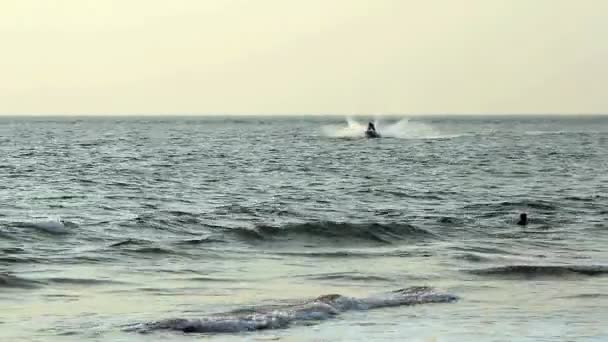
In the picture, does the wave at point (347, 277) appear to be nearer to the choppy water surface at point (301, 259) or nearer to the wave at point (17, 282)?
the choppy water surface at point (301, 259)

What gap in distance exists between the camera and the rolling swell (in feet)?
78.4

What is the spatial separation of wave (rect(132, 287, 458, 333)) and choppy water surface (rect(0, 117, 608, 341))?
0.10 ft

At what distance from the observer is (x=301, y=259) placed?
67.2 feet

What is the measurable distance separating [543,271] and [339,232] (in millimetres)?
7205

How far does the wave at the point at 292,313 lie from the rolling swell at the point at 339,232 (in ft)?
26.3

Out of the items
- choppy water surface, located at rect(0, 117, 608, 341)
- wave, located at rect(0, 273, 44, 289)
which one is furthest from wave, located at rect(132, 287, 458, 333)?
wave, located at rect(0, 273, 44, 289)

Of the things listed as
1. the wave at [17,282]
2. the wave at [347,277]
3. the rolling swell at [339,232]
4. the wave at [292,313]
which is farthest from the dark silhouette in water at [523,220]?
the wave at [17,282]

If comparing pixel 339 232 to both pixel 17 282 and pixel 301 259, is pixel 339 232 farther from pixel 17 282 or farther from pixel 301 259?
pixel 17 282

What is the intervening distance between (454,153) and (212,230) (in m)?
47.6

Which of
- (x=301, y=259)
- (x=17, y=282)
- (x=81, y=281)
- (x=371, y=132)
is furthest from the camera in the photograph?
(x=371, y=132)

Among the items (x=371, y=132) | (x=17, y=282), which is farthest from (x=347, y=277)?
(x=371, y=132)

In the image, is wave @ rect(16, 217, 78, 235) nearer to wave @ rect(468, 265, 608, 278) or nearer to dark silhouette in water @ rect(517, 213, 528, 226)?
wave @ rect(468, 265, 608, 278)

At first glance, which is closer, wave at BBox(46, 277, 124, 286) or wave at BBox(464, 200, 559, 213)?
wave at BBox(46, 277, 124, 286)

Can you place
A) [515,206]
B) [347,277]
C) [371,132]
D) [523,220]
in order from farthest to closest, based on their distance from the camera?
[371,132] → [515,206] → [523,220] → [347,277]
